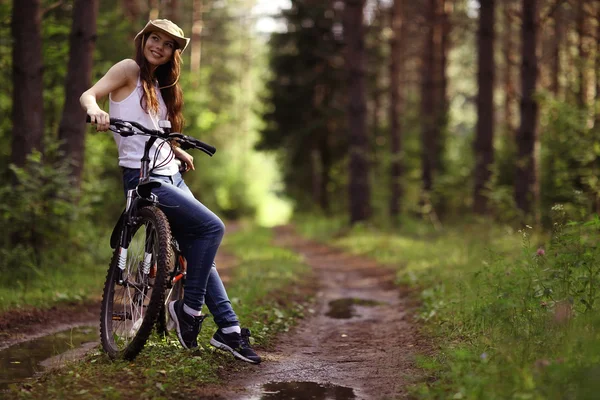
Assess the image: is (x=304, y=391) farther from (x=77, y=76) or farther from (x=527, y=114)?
(x=527, y=114)

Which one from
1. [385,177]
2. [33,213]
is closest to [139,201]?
[33,213]

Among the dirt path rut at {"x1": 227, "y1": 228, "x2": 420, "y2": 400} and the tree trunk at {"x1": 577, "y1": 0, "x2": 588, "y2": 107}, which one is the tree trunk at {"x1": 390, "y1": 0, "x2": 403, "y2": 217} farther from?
the dirt path rut at {"x1": 227, "y1": 228, "x2": 420, "y2": 400}

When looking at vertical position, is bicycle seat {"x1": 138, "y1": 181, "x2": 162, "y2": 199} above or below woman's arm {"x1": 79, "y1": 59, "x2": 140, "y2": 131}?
below

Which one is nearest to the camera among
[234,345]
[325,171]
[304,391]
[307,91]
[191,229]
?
[304,391]

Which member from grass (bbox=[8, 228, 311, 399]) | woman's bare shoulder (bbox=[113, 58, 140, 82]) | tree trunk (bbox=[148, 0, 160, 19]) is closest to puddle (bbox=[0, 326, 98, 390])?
grass (bbox=[8, 228, 311, 399])

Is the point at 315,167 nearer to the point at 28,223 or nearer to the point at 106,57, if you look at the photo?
the point at 106,57

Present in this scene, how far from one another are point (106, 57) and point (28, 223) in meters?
6.47

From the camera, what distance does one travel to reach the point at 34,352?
5.59m

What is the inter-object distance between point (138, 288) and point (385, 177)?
27.6m

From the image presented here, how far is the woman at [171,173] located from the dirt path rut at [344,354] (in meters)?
0.42

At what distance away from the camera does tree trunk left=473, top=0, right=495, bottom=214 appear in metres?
16.5

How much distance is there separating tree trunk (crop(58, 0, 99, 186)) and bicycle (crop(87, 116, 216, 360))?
5731 millimetres

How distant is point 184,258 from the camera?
482 cm

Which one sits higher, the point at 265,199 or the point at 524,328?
the point at 524,328
